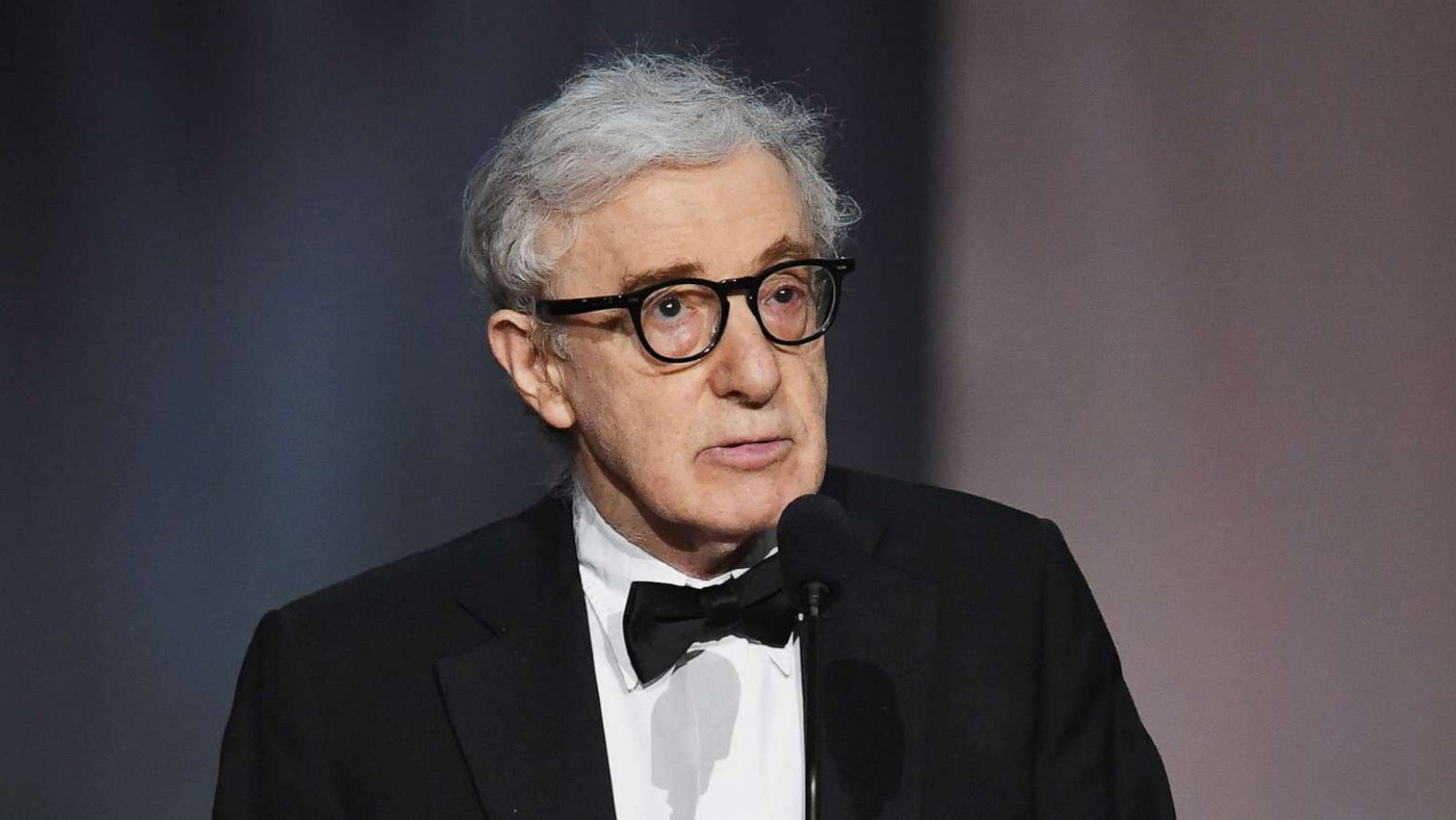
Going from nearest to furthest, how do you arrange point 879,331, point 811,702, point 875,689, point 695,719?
point 811,702
point 875,689
point 695,719
point 879,331

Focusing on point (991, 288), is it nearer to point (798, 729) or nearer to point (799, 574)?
point (798, 729)

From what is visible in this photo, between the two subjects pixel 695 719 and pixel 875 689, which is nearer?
pixel 875 689

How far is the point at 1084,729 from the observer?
7.02 ft

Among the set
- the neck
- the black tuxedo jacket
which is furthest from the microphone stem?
the neck

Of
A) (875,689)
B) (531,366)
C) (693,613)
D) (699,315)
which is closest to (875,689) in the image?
(875,689)

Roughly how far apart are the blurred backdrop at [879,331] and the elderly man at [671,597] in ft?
1.80

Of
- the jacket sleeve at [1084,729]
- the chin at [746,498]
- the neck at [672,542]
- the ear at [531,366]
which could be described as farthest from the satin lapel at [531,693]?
the jacket sleeve at [1084,729]

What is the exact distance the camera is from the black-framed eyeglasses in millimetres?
2000

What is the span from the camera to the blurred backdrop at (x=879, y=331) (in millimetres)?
2711

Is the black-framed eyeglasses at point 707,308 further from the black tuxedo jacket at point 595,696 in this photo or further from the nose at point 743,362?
the black tuxedo jacket at point 595,696

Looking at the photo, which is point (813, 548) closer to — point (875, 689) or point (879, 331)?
point (875, 689)

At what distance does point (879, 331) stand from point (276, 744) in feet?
4.18

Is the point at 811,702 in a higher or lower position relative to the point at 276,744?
higher

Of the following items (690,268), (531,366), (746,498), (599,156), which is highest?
(599,156)
